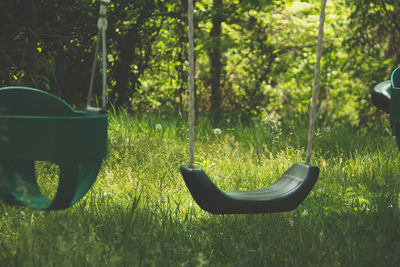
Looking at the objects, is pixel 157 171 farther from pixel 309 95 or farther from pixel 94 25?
pixel 309 95

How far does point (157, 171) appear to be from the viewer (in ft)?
10.8

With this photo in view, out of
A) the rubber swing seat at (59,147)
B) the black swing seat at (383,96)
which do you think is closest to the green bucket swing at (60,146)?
the rubber swing seat at (59,147)

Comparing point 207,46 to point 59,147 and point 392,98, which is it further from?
point 59,147

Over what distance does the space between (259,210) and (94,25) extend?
3352mm

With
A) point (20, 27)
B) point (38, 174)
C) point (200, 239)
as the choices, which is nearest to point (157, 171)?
point (38, 174)

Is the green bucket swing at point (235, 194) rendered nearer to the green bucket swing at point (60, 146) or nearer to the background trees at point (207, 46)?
the green bucket swing at point (60, 146)

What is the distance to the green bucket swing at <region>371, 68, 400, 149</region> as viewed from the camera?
82.3 inches

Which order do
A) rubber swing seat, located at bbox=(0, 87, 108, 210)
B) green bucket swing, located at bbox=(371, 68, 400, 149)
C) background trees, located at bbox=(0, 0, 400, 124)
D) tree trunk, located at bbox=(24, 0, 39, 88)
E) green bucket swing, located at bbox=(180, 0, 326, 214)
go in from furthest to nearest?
background trees, located at bbox=(0, 0, 400, 124) → tree trunk, located at bbox=(24, 0, 39, 88) → green bucket swing, located at bbox=(371, 68, 400, 149) → green bucket swing, located at bbox=(180, 0, 326, 214) → rubber swing seat, located at bbox=(0, 87, 108, 210)

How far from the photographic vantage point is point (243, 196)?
1.94 metres

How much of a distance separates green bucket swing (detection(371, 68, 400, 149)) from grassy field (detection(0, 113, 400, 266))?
0.48 metres

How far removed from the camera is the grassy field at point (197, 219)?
1.95 m

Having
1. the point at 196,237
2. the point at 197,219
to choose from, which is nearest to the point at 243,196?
the point at 196,237

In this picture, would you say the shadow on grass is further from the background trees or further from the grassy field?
the background trees

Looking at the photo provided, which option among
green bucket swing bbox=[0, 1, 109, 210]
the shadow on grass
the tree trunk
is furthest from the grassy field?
the tree trunk
